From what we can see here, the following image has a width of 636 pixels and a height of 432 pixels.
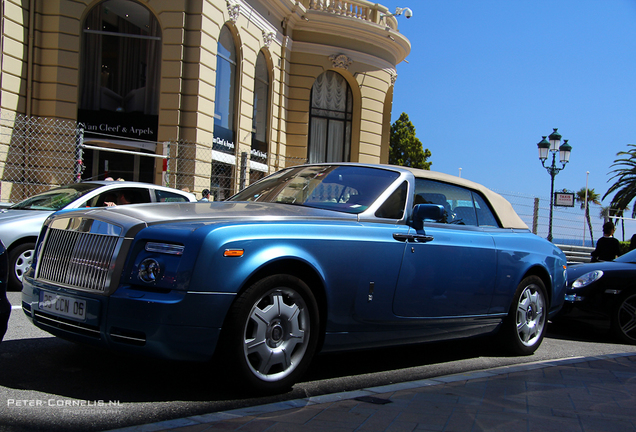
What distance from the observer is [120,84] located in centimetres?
1833

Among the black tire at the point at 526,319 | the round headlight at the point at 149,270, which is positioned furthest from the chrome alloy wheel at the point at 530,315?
the round headlight at the point at 149,270

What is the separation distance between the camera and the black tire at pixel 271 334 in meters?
3.74

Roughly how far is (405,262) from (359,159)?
22.0 meters

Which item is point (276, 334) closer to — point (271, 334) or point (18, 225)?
point (271, 334)

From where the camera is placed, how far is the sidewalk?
Answer: 3.36 metres

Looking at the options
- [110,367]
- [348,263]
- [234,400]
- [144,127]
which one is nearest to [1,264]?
[110,367]

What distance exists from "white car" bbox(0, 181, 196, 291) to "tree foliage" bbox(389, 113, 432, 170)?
167 ft

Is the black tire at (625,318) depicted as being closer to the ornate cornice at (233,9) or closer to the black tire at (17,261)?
the black tire at (17,261)

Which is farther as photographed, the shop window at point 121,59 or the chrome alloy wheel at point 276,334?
the shop window at point 121,59

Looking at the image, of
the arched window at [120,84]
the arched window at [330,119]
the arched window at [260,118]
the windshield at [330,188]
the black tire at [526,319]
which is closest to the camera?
the windshield at [330,188]

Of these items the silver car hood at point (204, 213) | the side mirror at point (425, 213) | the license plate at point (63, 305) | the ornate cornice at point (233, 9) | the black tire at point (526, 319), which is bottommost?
the black tire at point (526, 319)

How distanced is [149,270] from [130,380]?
3.09 ft

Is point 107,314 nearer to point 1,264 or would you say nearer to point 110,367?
point 1,264

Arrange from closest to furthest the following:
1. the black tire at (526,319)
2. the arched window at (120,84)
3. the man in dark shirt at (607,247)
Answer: the black tire at (526,319) → the man in dark shirt at (607,247) → the arched window at (120,84)
